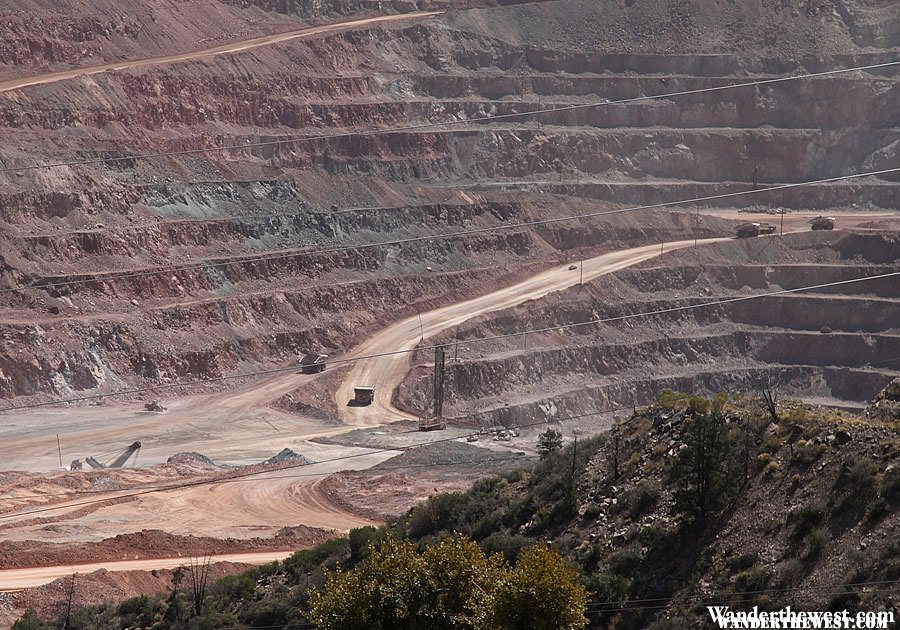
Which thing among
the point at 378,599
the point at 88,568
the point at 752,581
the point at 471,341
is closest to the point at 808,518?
the point at 752,581

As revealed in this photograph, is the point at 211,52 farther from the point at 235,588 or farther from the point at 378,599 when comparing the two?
the point at 378,599

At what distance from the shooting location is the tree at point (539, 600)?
89.4 feet

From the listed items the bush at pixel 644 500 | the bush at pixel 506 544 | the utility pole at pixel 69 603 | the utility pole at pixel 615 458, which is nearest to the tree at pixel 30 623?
the utility pole at pixel 69 603

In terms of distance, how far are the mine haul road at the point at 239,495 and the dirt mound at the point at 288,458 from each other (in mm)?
905

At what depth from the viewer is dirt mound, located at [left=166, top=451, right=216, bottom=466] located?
2448 inches

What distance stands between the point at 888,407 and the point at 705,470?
21.1 feet

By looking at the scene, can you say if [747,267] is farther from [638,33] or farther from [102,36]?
[102,36]

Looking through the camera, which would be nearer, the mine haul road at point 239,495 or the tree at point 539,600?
the tree at point 539,600

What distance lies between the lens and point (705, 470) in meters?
32.8

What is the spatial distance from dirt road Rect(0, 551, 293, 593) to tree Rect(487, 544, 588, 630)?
19454mm

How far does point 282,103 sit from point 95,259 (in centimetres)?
3165

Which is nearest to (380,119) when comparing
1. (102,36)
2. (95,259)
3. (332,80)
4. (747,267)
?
(332,80)

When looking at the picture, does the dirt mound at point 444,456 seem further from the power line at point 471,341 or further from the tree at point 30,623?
the tree at point 30,623

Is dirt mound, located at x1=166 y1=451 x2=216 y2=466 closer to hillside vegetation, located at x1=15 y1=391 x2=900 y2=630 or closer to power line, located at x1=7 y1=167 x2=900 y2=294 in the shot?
power line, located at x1=7 y1=167 x2=900 y2=294
